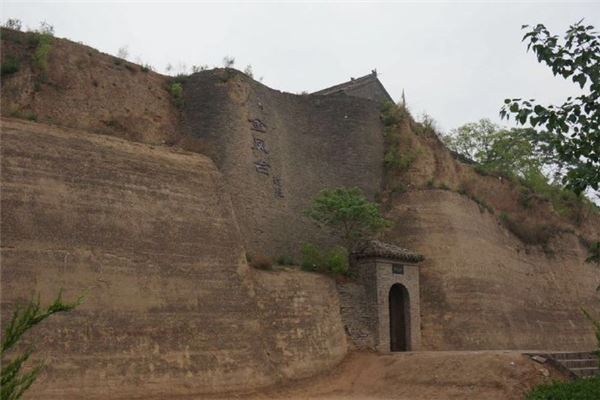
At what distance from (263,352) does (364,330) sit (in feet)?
14.3

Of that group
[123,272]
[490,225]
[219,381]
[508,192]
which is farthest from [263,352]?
[508,192]

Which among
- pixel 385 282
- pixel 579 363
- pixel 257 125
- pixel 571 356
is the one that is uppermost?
pixel 257 125

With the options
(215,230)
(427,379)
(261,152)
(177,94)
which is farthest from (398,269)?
(177,94)

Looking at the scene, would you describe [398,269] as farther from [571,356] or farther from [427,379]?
[571,356]

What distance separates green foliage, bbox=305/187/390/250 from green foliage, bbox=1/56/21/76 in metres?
9.33

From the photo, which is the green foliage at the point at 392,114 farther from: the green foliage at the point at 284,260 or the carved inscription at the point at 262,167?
the green foliage at the point at 284,260

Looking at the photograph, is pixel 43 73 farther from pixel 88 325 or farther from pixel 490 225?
pixel 490 225

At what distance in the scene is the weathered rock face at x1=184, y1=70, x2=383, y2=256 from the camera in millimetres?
20938

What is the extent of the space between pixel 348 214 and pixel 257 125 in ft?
15.2

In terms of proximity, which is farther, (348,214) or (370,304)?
(348,214)

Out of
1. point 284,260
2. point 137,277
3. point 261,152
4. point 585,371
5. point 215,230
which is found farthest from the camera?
point 261,152

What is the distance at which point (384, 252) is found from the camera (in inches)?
781

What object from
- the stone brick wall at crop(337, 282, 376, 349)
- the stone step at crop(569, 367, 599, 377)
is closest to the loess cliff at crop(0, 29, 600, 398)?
the stone brick wall at crop(337, 282, 376, 349)

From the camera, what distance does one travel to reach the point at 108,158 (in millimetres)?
15281
